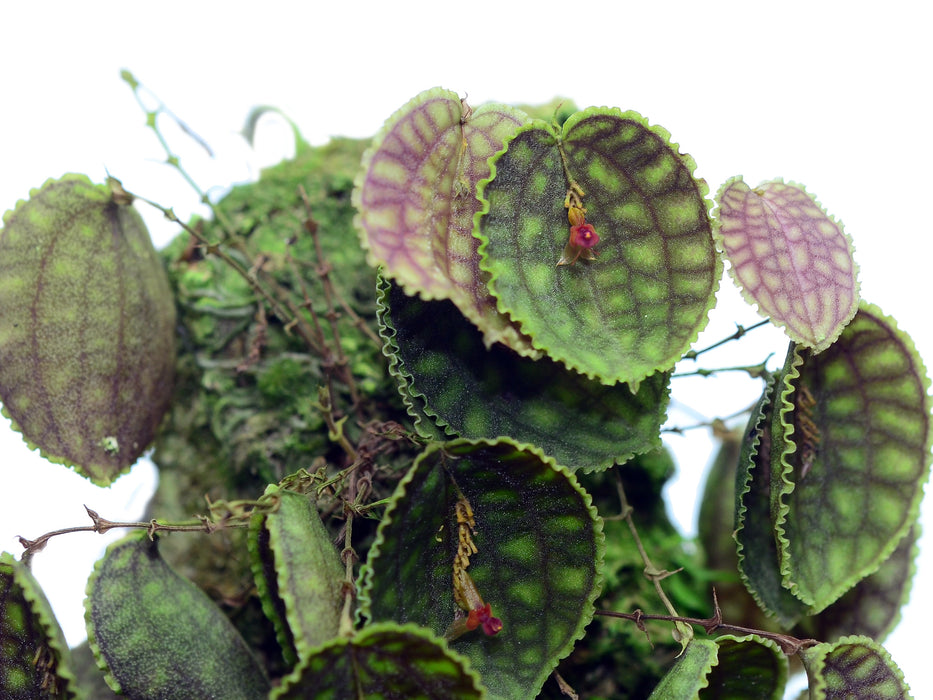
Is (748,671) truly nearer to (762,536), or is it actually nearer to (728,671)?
(728,671)

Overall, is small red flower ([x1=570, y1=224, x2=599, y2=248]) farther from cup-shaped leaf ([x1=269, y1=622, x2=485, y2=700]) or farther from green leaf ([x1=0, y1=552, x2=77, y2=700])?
green leaf ([x1=0, y1=552, x2=77, y2=700])

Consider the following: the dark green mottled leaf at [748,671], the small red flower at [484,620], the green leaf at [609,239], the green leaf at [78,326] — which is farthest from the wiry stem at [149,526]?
the dark green mottled leaf at [748,671]

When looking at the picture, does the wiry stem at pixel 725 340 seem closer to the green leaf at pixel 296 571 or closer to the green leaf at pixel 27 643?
the green leaf at pixel 296 571

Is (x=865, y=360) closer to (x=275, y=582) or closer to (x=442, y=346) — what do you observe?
(x=442, y=346)

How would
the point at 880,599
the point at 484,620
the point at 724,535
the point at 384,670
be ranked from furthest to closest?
the point at 724,535 → the point at 880,599 → the point at 484,620 → the point at 384,670

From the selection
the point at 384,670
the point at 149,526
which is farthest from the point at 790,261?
the point at 149,526
